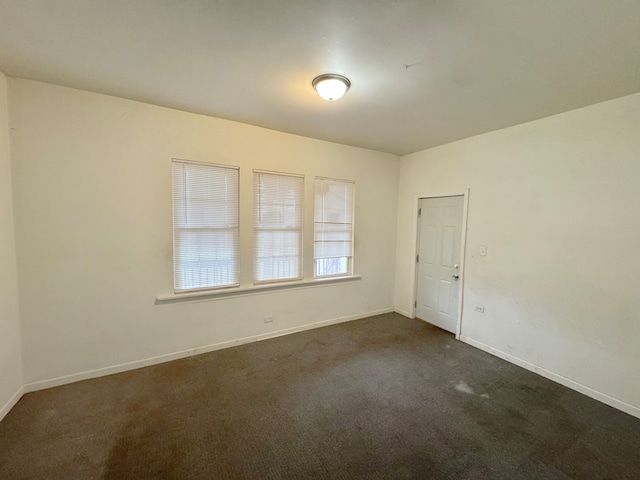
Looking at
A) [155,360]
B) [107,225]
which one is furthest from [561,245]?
[107,225]

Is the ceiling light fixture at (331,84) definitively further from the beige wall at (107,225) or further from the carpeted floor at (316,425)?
the carpeted floor at (316,425)

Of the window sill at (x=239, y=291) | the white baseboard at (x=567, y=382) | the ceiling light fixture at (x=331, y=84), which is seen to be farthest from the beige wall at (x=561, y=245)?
the ceiling light fixture at (x=331, y=84)

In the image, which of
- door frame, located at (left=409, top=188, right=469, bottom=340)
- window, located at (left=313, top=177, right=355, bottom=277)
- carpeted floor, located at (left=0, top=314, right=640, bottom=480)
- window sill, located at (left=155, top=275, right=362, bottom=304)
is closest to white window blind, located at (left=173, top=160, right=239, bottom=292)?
window sill, located at (left=155, top=275, right=362, bottom=304)

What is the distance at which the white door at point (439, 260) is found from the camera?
12.1ft

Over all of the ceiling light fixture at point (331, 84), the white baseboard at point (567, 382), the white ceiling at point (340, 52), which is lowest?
the white baseboard at point (567, 382)

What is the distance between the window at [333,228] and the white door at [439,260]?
3.85ft

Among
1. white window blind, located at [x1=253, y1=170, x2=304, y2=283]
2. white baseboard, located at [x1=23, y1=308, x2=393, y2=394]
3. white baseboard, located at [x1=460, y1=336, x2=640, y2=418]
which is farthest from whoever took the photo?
white window blind, located at [x1=253, y1=170, x2=304, y2=283]

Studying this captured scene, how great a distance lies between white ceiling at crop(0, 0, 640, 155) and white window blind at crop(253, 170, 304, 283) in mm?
940

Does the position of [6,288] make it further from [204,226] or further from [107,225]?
[204,226]

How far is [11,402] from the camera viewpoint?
2.15 m

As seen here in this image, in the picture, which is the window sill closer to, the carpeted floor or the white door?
the carpeted floor

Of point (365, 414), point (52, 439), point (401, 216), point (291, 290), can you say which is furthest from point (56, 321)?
point (401, 216)

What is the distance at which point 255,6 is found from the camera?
1420 millimetres

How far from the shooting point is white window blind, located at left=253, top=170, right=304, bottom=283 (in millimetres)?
3340
